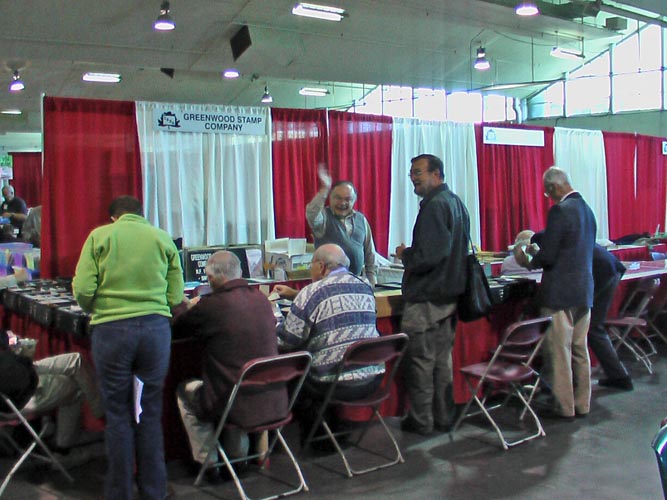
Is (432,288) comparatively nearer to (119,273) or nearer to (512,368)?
(512,368)

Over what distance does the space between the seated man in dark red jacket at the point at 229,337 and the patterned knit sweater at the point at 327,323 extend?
0.63 feet

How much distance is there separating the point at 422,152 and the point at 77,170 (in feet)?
11.7

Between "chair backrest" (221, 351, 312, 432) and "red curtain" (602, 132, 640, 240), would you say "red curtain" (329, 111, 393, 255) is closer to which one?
"chair backrest" (221, 351, 312, 432)

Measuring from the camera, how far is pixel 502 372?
3.83 meters

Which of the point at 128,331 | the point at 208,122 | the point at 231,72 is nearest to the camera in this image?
the point at 128,331

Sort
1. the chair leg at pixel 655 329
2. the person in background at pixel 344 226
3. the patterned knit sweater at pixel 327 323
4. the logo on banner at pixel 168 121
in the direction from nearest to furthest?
the patterned knit sweater at pixel 327 323
the person in background at pixel 344 226
the logo on banner at pixel 168 121
the chair leg at pixel 655 329

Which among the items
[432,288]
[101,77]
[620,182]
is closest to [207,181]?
[432,288]

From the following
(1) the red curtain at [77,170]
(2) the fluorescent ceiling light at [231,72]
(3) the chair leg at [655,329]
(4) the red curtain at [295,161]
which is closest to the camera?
(1) the red curtain at [77,170]

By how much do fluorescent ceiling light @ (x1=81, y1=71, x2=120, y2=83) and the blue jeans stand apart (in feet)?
32.2

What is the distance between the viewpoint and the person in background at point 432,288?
146 inches

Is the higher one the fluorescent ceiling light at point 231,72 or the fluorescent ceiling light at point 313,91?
the fluorescent ceiling light at point 313,91

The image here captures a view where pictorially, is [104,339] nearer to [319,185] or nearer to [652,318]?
[319,185]

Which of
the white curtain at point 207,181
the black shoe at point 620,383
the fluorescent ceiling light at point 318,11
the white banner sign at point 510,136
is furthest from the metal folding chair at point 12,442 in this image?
the fluorescent ceiling light at point 318,11

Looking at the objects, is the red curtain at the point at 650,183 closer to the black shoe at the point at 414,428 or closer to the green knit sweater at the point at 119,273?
the black shoe at the point at 414,428
